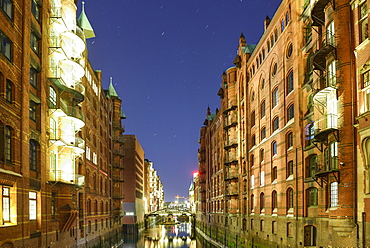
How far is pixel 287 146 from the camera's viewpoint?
32.2 m

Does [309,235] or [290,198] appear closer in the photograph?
[309,235]

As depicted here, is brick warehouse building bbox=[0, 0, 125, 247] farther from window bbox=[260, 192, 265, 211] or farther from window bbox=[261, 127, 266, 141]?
window bbox=[261, 127, 266, 141]

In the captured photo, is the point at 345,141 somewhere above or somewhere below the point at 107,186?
above

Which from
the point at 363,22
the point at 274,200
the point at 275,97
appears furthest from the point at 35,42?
the point at 274,200

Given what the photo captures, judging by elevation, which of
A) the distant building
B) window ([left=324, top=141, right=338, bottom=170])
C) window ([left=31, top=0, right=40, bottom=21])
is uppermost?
window ([left=31, top=0, right=40, bottom=21])

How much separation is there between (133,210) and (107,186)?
1331 inches

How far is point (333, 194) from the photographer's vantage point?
2258cm

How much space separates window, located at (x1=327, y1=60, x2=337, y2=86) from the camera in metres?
→ 21.2

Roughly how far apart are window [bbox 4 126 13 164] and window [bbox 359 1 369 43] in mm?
19593

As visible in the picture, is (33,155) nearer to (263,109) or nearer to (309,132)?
(309,132)

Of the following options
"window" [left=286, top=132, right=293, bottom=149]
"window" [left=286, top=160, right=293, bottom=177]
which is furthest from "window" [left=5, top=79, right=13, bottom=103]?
"window" [left=286, top=160, right=293, bottom=177]

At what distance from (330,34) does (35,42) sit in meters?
19.4

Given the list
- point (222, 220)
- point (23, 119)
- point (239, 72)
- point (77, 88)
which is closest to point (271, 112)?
point (239, 72)

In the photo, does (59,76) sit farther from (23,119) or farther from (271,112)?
(271,112)
